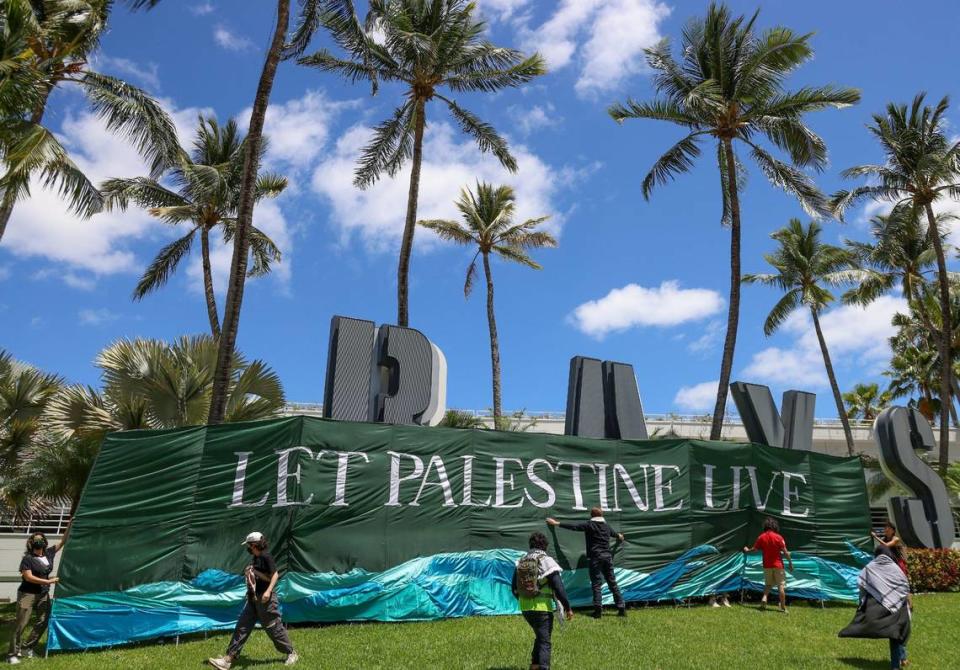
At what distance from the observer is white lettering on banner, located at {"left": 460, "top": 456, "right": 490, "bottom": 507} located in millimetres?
11406

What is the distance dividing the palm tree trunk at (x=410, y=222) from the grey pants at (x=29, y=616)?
14.2 m

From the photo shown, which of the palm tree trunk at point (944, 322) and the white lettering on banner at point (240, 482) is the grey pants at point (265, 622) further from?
the palm tree trunk at point (944, 322)

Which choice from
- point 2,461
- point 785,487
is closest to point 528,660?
point 785,487

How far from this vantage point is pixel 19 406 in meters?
14.9

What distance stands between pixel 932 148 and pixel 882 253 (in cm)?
768

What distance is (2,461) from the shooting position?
14414mm

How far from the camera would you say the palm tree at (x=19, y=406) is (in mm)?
14477

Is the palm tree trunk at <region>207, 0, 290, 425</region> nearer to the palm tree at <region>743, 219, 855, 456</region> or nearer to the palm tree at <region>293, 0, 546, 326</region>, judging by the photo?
the palm tree at <region>293, 0, 546, 326</region>

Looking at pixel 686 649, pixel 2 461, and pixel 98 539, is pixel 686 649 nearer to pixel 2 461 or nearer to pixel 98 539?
pixel 98 539

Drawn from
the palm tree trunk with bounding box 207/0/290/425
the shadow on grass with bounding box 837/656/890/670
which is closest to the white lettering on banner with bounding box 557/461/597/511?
the shadow on grass with bounding box 837/656/890/670

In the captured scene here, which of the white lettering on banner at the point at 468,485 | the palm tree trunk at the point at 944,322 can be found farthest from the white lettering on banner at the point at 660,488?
the palm tree trunk at the point at 944,322

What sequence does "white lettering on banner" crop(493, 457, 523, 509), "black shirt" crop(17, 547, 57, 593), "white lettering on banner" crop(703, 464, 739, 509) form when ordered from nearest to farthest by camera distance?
"black shirt" crop(17, 547, 57, 593)
"white lettering on banner" crop(493, 457, 523, 509)
"white lettering on banner" crop(703, 464, 739, 509)

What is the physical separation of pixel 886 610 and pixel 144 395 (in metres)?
13.1

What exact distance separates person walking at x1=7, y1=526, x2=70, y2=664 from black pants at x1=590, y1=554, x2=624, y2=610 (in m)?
7.19
